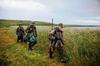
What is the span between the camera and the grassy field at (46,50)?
20.9 feet

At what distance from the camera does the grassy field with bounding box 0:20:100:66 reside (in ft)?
20.9

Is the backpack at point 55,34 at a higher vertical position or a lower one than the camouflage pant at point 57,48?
higher

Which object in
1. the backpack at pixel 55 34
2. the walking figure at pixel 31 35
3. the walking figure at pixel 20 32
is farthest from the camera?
the walking figure at pixel 20 32

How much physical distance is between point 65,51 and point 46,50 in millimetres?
474

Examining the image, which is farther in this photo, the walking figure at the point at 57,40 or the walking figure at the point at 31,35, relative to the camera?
the walking figure at the point at 31,35

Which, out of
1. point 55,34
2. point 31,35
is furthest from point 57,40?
point 31,35

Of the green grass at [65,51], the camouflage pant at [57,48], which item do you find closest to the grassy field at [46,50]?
the green grass at [65,51]

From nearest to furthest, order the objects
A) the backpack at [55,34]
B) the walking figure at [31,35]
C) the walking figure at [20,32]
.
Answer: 1. the backpack at [55,34]
2. the walking figure at [31,35]
3. the walking figure at [20,32]

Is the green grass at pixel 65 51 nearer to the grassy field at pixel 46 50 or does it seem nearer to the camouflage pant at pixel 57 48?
the grassy field at pixel 46 50

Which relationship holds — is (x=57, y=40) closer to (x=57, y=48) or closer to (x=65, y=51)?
(x=57, y=48)

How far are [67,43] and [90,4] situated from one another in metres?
1.24

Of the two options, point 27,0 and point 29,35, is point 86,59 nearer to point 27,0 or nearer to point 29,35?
point 29,35

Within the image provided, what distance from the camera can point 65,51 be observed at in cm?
662

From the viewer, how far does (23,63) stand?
6309 mm
